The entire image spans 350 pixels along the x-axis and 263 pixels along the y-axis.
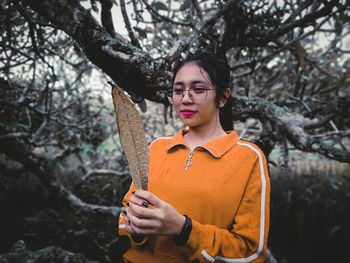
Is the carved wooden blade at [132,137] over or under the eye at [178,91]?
under

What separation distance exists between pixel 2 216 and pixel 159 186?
3551 millimetres

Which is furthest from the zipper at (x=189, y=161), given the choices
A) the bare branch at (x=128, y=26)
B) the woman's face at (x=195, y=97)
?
the bare branch at (x=128, y=26)

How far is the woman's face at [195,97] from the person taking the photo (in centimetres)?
89

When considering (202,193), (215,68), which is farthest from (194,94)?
(202,193)

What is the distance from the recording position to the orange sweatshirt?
0.74m

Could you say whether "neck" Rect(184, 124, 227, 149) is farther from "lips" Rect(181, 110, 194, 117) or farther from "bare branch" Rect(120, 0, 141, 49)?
"bare branch" Rect(120, 0, 141, 49)

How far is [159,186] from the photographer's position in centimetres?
89

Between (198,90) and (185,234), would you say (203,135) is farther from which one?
(185,234)

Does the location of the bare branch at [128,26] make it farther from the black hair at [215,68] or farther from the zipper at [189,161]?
the zipper at [189,161]

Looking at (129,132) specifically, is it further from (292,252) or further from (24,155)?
(292,252)

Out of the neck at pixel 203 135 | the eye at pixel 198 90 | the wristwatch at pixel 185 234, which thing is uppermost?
the eye at pixel 198 90

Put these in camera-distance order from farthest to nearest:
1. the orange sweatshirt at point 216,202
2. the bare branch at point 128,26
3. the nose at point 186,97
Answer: the bare branch at point 128,26 → the nose at point 186,97 → the orange sweatshirt at point 216,202

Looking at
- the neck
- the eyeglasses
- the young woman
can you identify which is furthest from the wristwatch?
the eyeglasses

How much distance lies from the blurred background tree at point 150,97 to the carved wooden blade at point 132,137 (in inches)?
18.4
